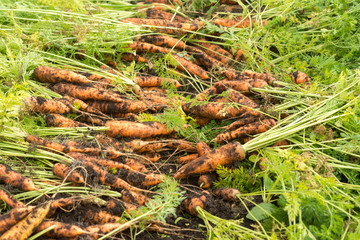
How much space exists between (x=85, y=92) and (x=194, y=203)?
1386 millimetres

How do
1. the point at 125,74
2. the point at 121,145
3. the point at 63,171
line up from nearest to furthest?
1. the point at 63,171
2. the point at 121,145
3. the point at 125,74

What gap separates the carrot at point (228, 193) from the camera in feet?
7.84

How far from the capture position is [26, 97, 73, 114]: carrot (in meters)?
2.67

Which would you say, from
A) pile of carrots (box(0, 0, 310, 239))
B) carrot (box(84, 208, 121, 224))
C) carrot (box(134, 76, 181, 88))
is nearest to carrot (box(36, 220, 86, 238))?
pile of carrots (box(0, 0, 310, 239))

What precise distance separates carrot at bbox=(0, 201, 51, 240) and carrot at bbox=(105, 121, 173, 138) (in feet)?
3.11

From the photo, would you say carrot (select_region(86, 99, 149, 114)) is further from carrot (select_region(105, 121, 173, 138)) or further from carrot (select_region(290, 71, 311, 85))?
carrot (select_region(290, 71, 311, 85))

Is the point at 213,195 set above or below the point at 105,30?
below

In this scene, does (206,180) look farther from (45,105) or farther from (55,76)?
(55,76)

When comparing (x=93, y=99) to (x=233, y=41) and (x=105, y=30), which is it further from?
(x=233, y=41)

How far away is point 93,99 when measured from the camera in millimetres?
2998

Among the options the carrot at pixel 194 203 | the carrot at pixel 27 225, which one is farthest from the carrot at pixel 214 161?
the carrot at pixel 27 225

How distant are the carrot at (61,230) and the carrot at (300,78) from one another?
2.20 meters

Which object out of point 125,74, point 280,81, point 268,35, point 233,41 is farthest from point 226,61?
point 125,74

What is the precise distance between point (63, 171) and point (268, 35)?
98.6 inches
